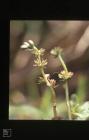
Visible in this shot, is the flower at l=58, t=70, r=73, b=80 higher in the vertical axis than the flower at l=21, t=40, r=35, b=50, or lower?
lower

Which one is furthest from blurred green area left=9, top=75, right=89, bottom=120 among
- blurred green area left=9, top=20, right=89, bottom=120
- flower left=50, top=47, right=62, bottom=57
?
flower left=50, top=47, right=62, bottom=57

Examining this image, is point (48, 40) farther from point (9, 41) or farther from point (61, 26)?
point (9, 41)

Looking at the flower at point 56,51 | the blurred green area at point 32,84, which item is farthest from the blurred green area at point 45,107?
the flower at point 56,51

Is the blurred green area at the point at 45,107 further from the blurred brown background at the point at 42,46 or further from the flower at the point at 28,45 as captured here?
the flower at the point at 28,45

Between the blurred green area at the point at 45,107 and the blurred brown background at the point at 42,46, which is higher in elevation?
the blurred brown background at the point at 42,46
